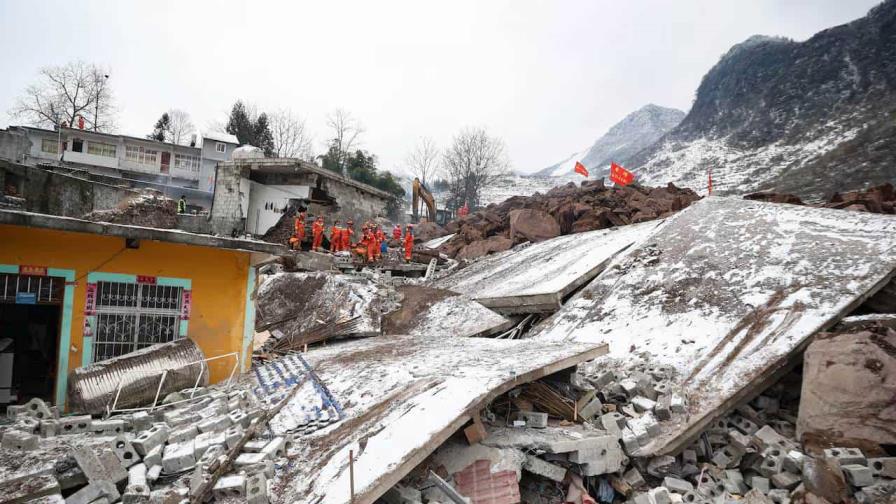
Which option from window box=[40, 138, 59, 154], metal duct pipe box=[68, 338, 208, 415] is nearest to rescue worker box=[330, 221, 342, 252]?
metal duct pipe box=[68, 338, 208, 415]

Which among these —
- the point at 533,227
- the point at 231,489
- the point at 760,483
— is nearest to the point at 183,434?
the point at 231,489

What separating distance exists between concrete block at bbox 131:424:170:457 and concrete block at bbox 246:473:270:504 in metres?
1.31

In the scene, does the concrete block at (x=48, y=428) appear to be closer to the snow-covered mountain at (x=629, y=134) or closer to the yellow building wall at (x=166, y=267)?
the yellow building wall at (x=166, y=267)

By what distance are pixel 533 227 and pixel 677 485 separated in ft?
41.0

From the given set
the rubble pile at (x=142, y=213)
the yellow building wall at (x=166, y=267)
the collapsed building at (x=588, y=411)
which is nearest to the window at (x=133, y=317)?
the yellow building wall at (x=166, y=267)

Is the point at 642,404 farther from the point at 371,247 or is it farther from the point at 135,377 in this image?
the point at 371,247

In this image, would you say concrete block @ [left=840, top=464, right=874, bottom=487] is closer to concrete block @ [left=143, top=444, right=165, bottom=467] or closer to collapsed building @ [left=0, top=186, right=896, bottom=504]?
collapsed building @ [left=0, top=186, right=896, bottom=504]

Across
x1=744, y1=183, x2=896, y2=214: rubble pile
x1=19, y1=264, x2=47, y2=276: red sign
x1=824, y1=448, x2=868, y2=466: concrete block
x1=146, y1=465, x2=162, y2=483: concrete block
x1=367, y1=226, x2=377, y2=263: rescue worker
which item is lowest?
x1=146, y1=465, x2=162, y2=483: concrete block

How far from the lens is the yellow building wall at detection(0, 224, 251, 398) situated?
5945 millimetres

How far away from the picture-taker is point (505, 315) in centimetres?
979

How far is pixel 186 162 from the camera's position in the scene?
33.8m

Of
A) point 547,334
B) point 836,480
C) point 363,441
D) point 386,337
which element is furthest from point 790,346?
point 386,337

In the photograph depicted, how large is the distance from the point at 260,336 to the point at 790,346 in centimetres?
956

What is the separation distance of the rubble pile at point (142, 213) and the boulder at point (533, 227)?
1045 cm
